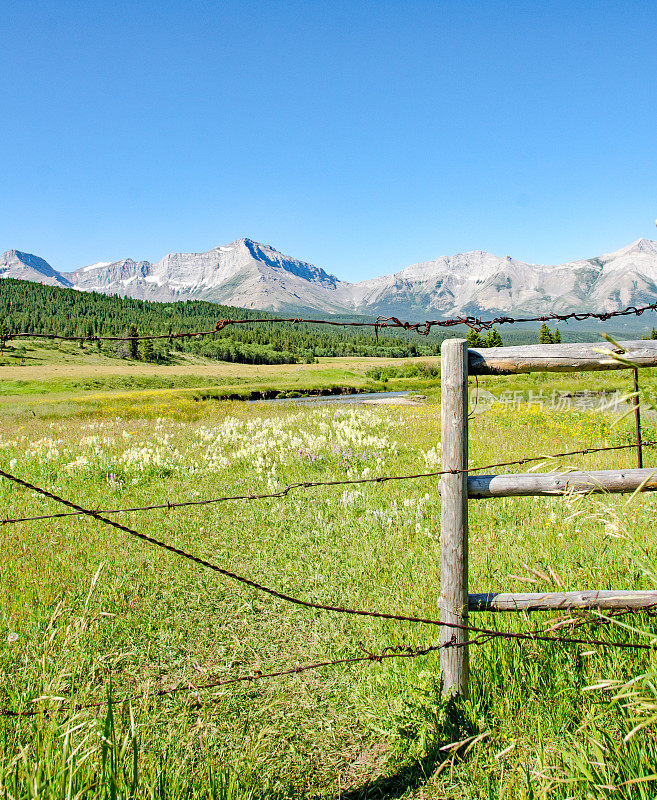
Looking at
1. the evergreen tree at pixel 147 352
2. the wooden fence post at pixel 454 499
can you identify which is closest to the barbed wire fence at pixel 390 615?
the wooden fence post at pixel 454 499

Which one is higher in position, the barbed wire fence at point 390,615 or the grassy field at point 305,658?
the barbed wire fence at point 390,615

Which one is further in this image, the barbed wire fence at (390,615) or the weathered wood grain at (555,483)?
the weathered wood grain at (555,483)

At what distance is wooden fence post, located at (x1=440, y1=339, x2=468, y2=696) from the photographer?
2.68 metres

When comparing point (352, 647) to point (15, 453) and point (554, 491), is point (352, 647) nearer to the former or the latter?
point (554, 491)

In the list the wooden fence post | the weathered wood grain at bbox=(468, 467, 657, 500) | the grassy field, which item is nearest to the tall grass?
the grassy field

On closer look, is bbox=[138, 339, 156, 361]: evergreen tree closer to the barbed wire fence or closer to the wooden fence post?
the barbed wire fence

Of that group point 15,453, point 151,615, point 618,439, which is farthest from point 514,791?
point 15,453

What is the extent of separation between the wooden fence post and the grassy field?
0.36 meters

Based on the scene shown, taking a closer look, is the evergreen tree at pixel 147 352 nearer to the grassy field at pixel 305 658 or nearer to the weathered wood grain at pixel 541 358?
the grassy field at pixel 305 658

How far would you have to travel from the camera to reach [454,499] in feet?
8.83

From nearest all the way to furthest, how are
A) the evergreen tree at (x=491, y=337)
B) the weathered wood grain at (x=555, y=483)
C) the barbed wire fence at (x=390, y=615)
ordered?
the barbed wire fence at (x=390, y=615)
the weathered wood grain at (x=555, y=483)
the evergreen tree at (x=491, y=337)

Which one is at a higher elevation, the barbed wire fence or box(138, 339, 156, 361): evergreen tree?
box(138, 339, 156, 361): evergreen tree

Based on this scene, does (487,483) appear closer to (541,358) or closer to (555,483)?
(555,483)

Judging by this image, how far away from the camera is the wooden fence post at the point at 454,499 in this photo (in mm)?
2684
